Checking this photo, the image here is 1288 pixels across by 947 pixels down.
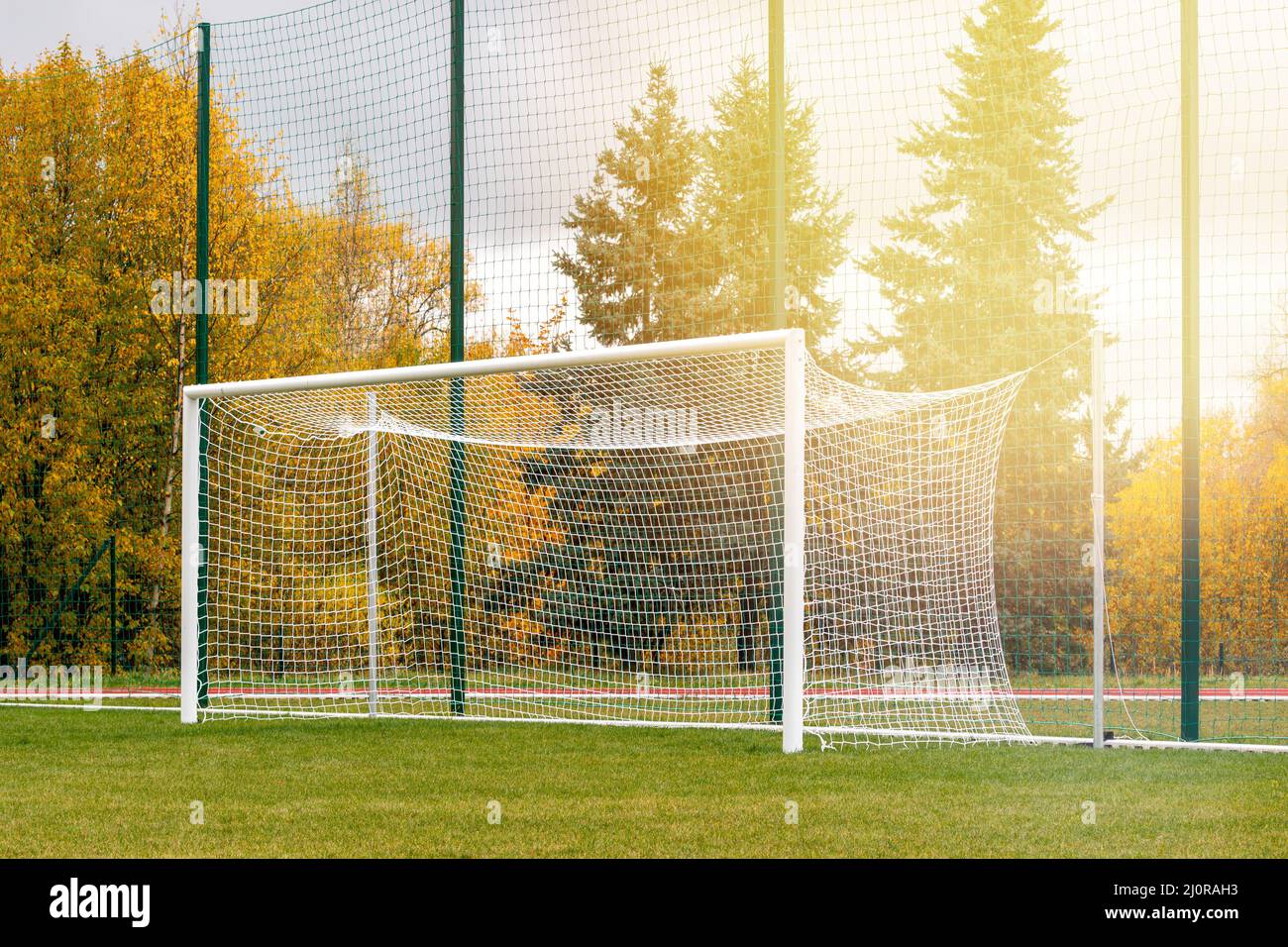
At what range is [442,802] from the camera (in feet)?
17.8

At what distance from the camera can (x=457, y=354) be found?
8.95 metres

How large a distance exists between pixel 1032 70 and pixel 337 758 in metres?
16.0

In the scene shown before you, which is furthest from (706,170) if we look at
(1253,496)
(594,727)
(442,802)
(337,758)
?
(442,802)

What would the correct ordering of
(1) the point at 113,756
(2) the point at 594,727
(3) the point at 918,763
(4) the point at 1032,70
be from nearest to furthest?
(3) the point at 918,763 → (1) the point at 113,756 → (2) the point at 594,727 → (4) the point at 1032,70

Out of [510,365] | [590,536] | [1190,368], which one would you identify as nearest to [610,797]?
[510,365]

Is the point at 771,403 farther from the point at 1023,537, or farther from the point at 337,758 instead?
the point at 1023,537

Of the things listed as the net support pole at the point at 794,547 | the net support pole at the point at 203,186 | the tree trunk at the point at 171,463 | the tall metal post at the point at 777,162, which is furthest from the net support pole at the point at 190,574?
the tree trunk at the point at 171,463

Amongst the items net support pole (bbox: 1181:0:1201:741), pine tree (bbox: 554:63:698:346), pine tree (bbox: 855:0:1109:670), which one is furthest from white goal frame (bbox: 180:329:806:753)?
pine tree (bbox: 855:0:1109:670)

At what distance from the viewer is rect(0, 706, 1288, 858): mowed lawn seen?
4578 mm

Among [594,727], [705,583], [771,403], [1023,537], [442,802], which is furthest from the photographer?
[1023,537]

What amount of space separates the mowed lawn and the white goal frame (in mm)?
535

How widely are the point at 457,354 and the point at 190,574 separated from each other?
7.44 feet

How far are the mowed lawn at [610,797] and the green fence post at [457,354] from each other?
1.02 meters

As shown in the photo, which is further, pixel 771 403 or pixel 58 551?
pixel 58 551
